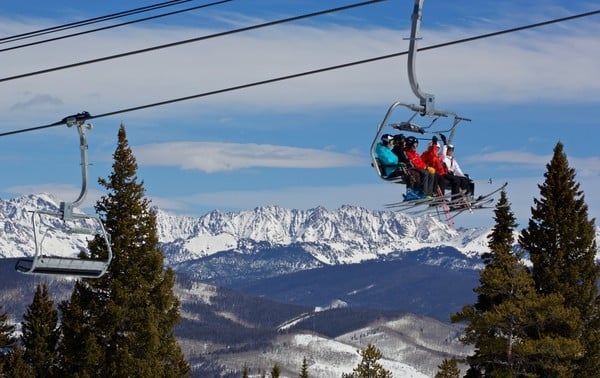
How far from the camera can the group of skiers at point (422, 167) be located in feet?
80.8

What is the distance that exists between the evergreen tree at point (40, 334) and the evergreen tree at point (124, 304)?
751 cm

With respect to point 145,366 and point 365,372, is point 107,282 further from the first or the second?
point 365,372

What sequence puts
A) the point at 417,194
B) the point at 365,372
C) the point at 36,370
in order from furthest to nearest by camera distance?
the point at 365,372 → the point at 36,370 → the point at 417,194

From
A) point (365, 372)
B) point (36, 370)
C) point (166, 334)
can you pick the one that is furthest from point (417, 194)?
point (365, 372)

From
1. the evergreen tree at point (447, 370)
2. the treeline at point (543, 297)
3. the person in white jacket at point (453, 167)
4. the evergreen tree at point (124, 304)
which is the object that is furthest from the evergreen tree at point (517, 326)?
Answer: the person in white jacket at point (453, 167)

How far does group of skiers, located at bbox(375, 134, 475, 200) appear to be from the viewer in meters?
24.6

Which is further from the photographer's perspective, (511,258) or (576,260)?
(576,260)

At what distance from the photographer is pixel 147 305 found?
4481 cm

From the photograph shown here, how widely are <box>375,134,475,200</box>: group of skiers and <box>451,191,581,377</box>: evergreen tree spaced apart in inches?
729

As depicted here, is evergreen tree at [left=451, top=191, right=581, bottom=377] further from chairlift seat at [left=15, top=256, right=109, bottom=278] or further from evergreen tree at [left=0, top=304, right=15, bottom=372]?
chairlift seat at [left=15, top=256, right=109, bottom=278]

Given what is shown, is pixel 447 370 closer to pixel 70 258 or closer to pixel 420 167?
pixel 420 167

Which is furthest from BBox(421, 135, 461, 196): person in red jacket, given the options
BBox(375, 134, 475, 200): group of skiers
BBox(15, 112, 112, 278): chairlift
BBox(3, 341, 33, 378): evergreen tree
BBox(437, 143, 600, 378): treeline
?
BBox(3, 341, 33, 378): evergreen tree

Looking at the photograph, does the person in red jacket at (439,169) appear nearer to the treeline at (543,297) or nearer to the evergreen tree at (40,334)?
the treeline at (543,297)

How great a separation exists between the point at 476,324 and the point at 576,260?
6271mm
